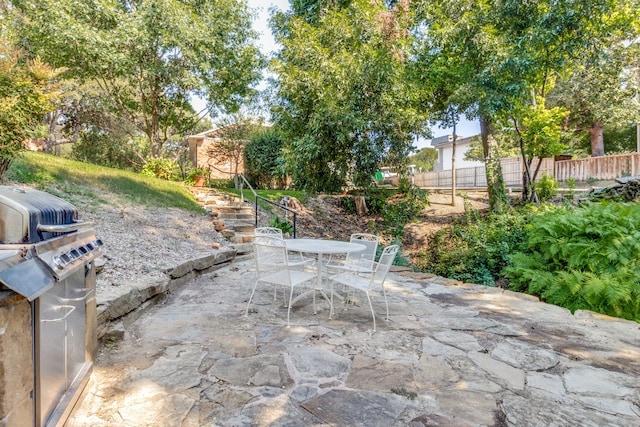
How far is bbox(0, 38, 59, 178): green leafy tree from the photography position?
12.6 feet

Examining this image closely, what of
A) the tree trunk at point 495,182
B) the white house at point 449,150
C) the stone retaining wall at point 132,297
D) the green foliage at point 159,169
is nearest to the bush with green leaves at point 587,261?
the tree trunk at point 495,182

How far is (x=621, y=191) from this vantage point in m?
8.63

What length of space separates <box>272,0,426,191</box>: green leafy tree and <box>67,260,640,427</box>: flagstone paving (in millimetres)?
4444

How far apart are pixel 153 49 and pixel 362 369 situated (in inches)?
433

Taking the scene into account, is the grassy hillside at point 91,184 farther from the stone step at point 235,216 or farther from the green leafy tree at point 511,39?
the green leafy tree at point 511,39

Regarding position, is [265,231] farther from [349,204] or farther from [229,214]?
[349,204]

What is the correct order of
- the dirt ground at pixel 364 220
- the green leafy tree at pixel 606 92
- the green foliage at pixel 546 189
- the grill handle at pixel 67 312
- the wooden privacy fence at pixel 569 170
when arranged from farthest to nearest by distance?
the green leafy tree at pixel 606 92, the wooden privacy fence at pixel 569 170, the green foliage at pixel 546 189, the dirt ground at pixel 364 220, the grill handle at pixel 67 312

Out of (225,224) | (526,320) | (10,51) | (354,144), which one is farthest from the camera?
(354,144)

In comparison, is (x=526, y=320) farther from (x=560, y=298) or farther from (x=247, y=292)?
(x=247, y=292)

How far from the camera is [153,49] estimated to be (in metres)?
10.1

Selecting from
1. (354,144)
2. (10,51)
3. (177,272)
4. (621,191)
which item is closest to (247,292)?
(177,272)

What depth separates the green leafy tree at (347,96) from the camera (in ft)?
23.4

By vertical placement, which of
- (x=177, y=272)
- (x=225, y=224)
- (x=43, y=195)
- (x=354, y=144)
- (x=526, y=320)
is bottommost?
(x=526, y=320)

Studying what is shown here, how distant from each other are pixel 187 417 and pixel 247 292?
2474 mm
